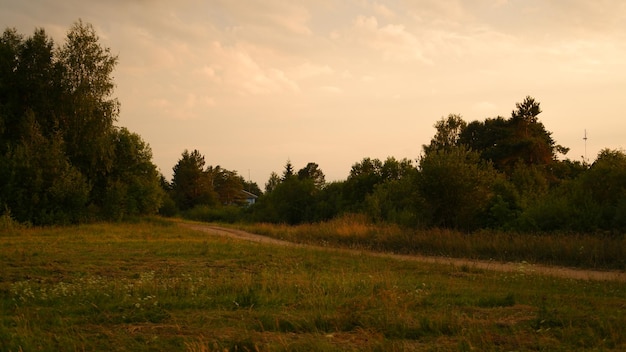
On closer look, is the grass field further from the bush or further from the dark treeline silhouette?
the bush

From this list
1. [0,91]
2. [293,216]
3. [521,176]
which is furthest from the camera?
[293,216]

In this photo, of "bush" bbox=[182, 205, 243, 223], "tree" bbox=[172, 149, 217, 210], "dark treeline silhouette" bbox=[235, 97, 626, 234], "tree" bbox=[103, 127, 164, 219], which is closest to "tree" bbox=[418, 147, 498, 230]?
"dark treeline silhouette" bbox=[235, 97, 626, 234]

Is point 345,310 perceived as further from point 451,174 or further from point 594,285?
point 451,174

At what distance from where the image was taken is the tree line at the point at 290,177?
2562cm

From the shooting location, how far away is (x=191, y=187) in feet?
278

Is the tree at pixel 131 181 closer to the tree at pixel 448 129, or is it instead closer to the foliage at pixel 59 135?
the foliage at pixel 59 135

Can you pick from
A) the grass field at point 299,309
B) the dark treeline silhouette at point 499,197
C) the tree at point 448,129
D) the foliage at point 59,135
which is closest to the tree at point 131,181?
the foliage at point 59,135

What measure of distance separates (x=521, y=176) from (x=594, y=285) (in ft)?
63.6

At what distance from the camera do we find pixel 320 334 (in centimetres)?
782

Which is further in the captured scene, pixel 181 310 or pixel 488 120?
pixel 488 120

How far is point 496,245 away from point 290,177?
121ft

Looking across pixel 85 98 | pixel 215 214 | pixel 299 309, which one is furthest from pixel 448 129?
pixel 299 309

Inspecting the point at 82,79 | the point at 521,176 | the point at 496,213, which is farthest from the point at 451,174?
the point at 82,79

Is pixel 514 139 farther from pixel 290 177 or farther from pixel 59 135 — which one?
pixel 59 135
